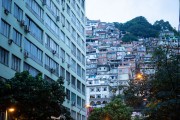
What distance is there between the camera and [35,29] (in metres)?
42.7

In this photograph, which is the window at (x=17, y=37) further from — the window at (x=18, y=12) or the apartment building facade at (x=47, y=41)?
the window at (x=18, y=12)

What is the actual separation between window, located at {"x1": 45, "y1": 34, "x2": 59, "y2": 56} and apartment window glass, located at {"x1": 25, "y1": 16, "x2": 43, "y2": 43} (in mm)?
2357

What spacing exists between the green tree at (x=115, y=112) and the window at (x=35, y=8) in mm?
21638

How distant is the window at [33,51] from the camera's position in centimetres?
3966

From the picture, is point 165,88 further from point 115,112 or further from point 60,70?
point 115,112

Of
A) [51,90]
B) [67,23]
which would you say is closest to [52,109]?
[51,90]

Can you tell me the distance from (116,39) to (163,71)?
154991 mm

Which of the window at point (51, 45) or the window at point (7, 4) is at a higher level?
the window at point (7, 4)

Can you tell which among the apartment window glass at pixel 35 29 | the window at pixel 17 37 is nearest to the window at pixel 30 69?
the window at pixel 17 37

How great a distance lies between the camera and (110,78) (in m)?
120

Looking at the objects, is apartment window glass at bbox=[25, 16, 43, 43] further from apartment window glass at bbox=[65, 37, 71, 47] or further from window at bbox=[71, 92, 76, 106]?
window at bbox=[71, 92, 76, 106]

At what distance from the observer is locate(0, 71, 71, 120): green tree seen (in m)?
27.2

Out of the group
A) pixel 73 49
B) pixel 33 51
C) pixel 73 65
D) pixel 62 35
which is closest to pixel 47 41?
pixel 33 51

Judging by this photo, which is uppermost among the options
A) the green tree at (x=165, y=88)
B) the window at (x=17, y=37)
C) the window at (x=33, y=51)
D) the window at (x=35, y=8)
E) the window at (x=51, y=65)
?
the window at (x=35, y=8)
